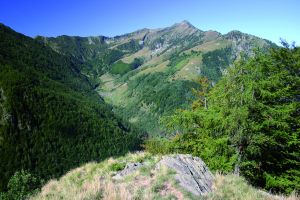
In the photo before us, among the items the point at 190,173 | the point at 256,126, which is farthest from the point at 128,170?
the point at 256,126

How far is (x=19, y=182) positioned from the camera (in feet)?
54.4

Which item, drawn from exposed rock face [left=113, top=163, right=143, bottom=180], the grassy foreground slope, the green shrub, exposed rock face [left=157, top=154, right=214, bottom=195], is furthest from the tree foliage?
the green shrub

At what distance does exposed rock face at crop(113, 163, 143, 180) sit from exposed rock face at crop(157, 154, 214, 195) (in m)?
1.52

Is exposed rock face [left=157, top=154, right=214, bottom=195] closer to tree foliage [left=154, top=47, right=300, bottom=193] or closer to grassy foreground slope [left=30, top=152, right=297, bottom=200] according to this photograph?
grassy foreground slope [left=30, top=152, right=297, bottom=200]

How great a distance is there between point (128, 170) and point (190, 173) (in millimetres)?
3422

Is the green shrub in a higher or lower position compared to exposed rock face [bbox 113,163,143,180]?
higher

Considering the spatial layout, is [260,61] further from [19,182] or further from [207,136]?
[19,182]

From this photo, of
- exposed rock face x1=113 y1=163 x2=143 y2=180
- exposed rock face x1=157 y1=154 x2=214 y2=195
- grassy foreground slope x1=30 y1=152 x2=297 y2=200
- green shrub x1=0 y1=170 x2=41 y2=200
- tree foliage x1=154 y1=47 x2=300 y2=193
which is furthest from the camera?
tree foliage x1=154 y1=47 x2=300 y2=193

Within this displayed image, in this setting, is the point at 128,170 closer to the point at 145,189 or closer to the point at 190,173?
the point at 190,173

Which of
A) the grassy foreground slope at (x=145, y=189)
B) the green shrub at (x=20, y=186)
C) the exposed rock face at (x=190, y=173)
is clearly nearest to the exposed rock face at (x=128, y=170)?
the grassy foreground slope at (x=145, y=189)

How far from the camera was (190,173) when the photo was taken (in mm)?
17266

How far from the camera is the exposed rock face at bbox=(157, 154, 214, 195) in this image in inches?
607

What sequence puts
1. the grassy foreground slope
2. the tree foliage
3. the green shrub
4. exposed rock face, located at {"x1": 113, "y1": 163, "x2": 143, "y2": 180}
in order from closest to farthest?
the grassy foreground slope < the green shrub < exposed rock face, located at {"x1": 113, "y1": 163, "x2": 143, "y2": 180} < the tree foliage

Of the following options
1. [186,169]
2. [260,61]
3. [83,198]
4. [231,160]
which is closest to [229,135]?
[231,160]
